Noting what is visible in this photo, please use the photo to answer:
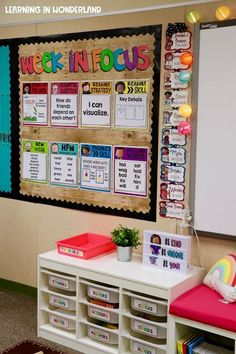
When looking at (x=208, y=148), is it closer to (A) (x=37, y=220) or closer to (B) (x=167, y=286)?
(B) (x=167, y=286)

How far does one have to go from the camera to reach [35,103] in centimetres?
397

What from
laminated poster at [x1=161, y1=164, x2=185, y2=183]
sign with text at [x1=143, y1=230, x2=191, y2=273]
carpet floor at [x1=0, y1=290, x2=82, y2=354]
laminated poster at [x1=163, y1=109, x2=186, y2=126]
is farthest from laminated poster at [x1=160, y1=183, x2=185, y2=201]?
carpet floor at [x1=0, y1=290, x2=82, y2=354]

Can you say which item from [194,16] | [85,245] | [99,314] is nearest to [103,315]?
[99,314]

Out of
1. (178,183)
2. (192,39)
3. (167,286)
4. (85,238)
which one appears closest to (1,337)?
(85,238)

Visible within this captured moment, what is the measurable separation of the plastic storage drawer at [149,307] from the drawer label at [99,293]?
0.19 metres

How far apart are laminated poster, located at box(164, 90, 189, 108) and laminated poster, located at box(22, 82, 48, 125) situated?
1.07 metres

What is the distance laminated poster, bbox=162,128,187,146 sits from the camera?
10.6 feet

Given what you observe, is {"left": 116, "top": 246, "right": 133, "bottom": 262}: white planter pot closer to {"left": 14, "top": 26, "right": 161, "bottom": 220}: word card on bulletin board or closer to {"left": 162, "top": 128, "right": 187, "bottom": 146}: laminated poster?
{"left": 14, "top": 26, "right": 161, "bottom": 220}: word card on bulletin board

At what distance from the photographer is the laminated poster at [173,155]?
128 inches

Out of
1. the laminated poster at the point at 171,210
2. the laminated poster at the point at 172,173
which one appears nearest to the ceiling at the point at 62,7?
the laminated poster at the point at 172,173

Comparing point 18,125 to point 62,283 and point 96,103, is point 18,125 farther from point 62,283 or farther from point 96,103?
point 62,283

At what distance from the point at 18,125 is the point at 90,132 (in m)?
0.74

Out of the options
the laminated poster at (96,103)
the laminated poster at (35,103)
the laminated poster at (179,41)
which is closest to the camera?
the laminated poster at (179,41)

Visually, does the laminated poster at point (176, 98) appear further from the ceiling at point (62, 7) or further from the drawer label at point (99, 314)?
the drawer label at point (99, 314)
